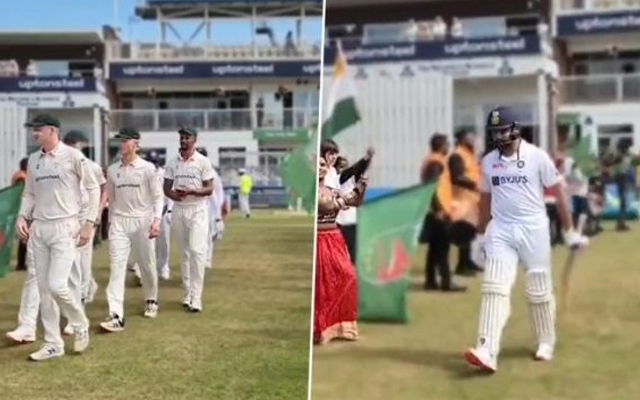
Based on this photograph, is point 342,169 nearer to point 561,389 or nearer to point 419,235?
point 419,235

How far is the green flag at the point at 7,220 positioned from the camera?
11.3 feet

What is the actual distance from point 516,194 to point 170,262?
132cm

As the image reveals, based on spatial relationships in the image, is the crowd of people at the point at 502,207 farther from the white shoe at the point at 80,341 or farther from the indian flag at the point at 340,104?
the white shoe at the point at 80,341

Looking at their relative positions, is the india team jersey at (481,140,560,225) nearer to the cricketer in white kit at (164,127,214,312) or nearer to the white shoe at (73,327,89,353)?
the cricketer in white kit at (164,127,214,312)

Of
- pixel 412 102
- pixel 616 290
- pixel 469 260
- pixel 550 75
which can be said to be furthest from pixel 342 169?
pixel 616 290

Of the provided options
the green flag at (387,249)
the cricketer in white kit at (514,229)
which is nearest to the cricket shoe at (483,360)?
the cricketer in white kit at (514,229)

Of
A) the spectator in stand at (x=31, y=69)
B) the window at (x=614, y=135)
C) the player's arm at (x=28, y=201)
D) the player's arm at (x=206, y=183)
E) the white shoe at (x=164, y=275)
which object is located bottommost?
the white shoe at (x=164, y=275)

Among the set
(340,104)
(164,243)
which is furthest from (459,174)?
(164,243)

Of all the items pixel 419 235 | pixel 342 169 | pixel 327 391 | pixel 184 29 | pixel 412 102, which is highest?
pixel 184 29

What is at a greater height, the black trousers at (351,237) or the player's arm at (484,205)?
the player's arm at (484,205)

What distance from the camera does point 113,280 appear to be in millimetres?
3439

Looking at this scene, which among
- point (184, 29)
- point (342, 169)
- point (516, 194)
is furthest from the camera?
point (184, 29)

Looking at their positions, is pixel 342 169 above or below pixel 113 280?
above

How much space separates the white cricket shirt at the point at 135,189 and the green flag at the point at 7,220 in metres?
0.35
